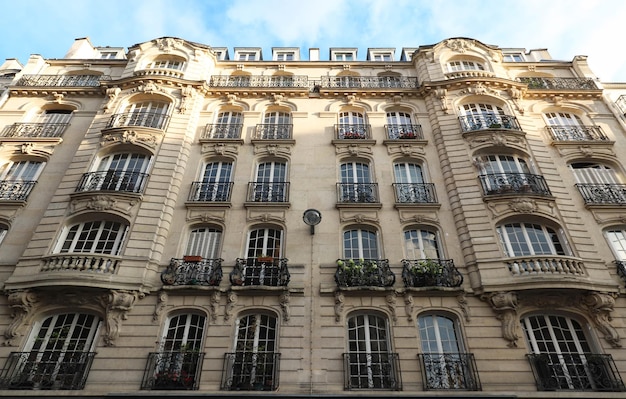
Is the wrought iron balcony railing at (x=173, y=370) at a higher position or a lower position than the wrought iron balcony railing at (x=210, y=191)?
lower

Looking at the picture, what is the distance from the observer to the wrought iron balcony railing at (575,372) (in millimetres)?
9352

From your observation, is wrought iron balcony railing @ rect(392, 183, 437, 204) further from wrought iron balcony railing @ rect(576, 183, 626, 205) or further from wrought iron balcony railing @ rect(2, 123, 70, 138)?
wrought iron balcony railing @ rect(2, 123, 70, 138)

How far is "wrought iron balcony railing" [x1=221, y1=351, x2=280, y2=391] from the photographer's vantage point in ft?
31.0

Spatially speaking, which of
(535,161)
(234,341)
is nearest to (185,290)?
(234,341)

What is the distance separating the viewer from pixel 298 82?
1892 centimetres

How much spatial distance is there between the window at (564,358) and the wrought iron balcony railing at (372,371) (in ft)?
11.8

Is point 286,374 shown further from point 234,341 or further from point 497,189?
point 497,189

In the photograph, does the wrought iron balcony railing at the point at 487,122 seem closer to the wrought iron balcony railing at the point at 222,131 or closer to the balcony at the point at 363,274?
the balcony at the point at 363,274

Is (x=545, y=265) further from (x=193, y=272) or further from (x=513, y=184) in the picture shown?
(x=193, y=272)

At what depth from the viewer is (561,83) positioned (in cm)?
1866

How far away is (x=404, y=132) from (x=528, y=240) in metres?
6.50

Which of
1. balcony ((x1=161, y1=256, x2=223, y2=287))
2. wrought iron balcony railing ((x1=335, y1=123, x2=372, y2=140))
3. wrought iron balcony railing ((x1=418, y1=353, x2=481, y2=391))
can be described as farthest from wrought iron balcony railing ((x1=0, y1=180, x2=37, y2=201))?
wrought iron balcony railing ((x1=418, y1=353, x2=481, y2=391))

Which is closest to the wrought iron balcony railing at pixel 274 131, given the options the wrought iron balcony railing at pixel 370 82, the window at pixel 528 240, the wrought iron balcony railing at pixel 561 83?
the wrought iron balcony railing at pixel 370 82

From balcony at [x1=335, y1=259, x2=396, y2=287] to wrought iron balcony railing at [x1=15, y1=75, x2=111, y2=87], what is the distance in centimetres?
1537
